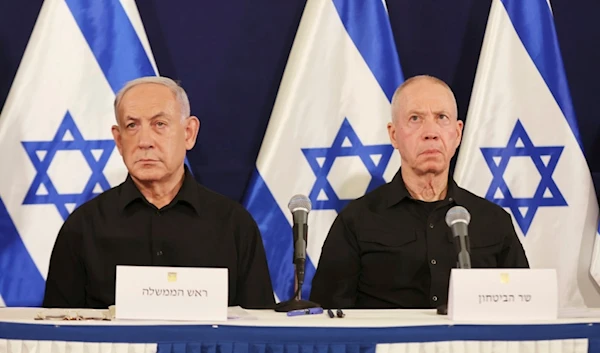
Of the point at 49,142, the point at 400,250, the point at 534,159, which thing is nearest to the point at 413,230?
the point at 400,250

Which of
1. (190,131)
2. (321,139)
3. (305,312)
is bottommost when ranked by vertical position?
(305,312)

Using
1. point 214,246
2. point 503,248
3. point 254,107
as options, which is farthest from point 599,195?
point 214,246

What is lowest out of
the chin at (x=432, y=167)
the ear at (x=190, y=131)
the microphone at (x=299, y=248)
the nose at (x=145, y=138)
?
the microphone at (x=299, y=248)

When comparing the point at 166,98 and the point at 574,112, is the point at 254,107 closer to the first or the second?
the point at 166,98

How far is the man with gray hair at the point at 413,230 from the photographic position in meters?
3.03

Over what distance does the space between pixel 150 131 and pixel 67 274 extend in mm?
539

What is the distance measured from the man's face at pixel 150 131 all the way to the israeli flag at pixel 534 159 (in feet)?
3.82

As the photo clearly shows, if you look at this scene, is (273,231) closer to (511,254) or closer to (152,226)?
(152,226)

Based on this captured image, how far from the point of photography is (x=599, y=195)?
12.5 ft

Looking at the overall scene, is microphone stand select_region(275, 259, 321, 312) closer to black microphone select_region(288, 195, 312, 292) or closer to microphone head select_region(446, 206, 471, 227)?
black microphone select_region(288, 195, 312, 292)

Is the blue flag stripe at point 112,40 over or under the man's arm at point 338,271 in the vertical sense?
over

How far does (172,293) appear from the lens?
6.59ft

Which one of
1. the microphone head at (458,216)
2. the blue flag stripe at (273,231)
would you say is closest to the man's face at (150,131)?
the blue flag stripe at (273,231)

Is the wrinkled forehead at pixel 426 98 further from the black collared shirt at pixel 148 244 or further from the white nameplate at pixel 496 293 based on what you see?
the white nameplate at pixel 496 293
